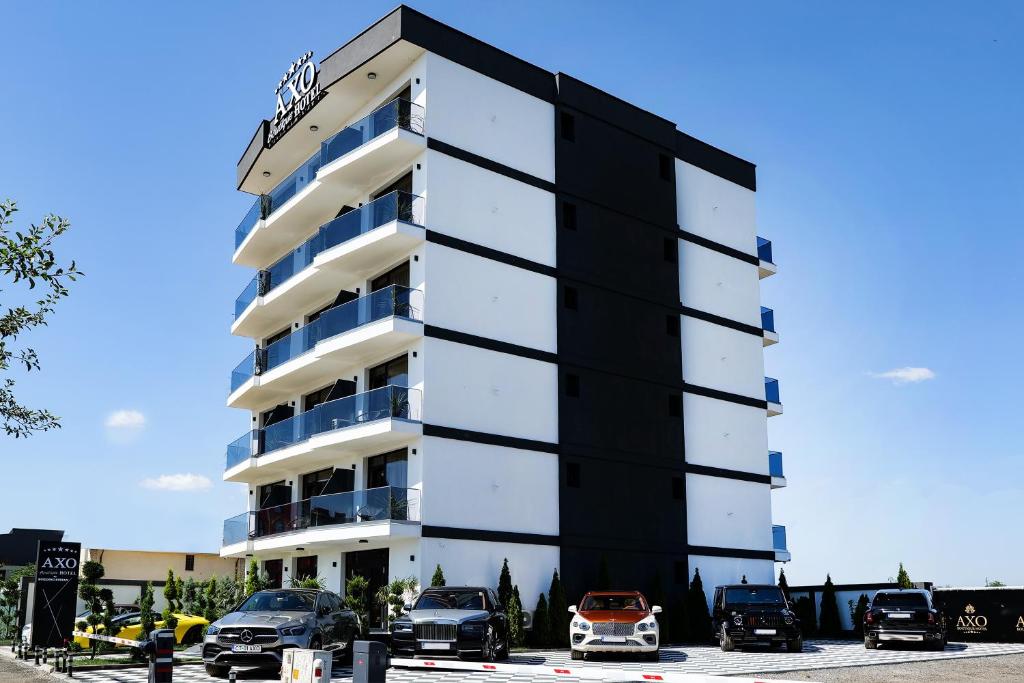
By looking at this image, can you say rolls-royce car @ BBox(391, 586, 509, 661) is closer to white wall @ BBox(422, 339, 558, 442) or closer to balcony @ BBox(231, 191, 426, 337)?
white wall @ BBox(422, 339, 558, 442)

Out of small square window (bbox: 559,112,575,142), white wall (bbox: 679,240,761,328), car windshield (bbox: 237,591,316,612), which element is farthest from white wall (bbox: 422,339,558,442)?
car windshield (bbox: 237,591,316,612)

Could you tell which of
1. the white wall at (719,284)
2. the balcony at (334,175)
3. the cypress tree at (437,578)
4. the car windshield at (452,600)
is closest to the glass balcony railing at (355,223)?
the balcony at (334,175)

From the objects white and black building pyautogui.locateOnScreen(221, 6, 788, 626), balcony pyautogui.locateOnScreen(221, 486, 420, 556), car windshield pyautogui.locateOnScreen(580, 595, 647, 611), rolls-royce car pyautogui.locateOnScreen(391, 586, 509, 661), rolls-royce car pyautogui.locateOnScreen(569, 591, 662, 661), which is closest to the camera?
rolls-royce car pyautogui.locateOnScreen(391, 586, 509, 661)

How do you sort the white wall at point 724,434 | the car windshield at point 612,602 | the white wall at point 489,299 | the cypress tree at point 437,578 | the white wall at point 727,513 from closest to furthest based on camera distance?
the car windshield at point 612,602
the cypress tree at point 437,578
the white wall at point 489,299
the white wall at point 727,513
the white wall at point 724,434

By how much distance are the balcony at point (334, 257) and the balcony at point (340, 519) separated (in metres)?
7.23

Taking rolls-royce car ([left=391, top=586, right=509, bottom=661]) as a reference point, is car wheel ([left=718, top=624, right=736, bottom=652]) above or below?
below

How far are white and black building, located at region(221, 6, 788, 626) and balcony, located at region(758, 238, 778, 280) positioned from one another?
1.09 metres

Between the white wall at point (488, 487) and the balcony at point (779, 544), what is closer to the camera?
the white wall at point (488, 487)

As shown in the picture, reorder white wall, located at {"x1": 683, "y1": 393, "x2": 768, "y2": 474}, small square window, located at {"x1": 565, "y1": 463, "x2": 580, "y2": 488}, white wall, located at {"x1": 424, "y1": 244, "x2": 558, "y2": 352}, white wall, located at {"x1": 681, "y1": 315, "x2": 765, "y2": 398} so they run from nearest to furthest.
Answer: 1. white wall, located at {"x1": 424, "y1": 244, "x2": 558, "y2": 352}
2. small square window, located at {"x1": 565, "y1": 463, "x2": 580, "y2": 488}
3. white wall, located at {"x1": 683, "y1": 393, "x2": 768, "y2": 474}
4. white wall, located at {"x1": 681, "y1": 315, "x2": 765, "y2": 398}

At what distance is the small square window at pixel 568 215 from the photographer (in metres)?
34.0

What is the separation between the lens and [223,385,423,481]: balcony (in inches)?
1134

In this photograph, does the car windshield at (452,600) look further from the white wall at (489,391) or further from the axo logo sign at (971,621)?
the axo logo sign at (971,621)

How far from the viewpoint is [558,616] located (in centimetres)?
2953

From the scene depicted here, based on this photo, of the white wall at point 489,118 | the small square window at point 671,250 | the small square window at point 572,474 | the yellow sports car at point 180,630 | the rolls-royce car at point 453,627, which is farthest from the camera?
the small square window at point 671,250
